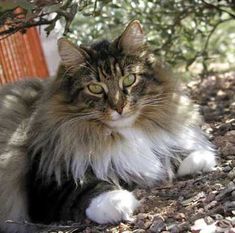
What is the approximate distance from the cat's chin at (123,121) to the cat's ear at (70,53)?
38cm

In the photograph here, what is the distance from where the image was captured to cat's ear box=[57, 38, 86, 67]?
3.29 meters

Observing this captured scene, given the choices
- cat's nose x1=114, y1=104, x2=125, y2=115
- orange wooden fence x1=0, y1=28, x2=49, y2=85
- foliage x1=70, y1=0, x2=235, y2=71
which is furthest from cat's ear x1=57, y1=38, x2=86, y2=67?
foliage x1=70, y1=0, x2=235, y2=71

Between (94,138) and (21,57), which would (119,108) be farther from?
(21,57)

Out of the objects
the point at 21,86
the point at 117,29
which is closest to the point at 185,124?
the point at 21,86

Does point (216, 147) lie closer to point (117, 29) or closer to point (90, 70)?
point (90, 70)

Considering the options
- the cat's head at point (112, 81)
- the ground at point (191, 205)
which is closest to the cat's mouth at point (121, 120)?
the cat's head at point (112, 81)

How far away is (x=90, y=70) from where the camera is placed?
3.29 meters

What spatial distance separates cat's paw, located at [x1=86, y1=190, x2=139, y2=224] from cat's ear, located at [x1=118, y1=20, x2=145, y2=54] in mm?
817

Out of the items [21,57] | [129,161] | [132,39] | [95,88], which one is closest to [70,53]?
[95,88]

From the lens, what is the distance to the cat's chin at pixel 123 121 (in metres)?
3.22

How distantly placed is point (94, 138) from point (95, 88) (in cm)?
28

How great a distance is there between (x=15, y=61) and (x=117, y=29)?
95 centimetres

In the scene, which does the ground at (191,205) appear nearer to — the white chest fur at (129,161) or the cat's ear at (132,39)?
the white chest fur at (129,161)

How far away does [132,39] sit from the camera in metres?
3.37
